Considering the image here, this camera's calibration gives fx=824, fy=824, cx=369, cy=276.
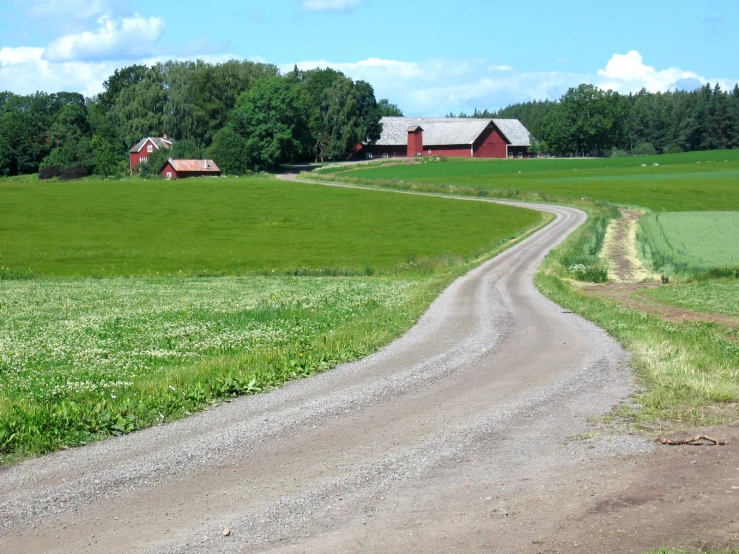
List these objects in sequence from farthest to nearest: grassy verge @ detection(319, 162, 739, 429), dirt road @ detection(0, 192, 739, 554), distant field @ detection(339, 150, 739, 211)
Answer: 1. distant field @ detection(339, 150, 739, 211)
2. grassy verge @ detection(319, 162, 739, 429)
3. dirt road @ detection(0, 192, 739, 554)

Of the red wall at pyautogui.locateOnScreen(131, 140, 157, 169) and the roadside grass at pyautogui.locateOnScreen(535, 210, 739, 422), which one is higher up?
the red wall at pyautogui.locateOnScreen(131, 140, 157, 169)

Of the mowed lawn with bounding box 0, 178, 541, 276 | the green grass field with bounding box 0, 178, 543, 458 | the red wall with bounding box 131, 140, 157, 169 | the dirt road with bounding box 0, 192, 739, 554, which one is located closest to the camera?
the dirt road with bounding box 0, 192, 739, 554

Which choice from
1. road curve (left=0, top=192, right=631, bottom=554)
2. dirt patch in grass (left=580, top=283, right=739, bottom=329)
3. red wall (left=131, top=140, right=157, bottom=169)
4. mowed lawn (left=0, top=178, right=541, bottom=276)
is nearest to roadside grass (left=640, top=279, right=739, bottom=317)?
dirt patch in grass (left=580, top=283, right=739, bottom=329)

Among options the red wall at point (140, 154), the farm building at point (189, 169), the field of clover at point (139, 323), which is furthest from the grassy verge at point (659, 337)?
the red wall at point (140, 154)

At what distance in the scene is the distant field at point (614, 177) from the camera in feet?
358

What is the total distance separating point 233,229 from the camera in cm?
7850

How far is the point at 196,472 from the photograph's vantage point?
34.4ft

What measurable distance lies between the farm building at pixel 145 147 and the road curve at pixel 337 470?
516 feet

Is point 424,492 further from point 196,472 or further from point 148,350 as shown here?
point 148,350

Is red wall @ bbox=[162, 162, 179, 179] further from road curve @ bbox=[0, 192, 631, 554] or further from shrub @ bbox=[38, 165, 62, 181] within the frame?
road curve @ bbox=[0, 192, 631, 554]

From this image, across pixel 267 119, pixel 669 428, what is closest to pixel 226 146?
pixel 267 119

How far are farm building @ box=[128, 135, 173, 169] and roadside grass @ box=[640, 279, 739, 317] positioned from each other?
137 metres

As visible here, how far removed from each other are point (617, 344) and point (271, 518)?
14.1 metres

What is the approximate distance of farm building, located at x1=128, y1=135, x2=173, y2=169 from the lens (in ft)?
545
